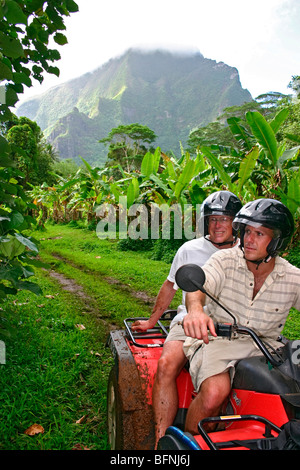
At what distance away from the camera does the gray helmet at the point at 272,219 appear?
1917mm

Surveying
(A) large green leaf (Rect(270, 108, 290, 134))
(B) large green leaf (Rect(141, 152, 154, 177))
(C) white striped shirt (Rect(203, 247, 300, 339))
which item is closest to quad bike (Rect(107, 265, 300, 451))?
(C) white striped shirt (Rect(203, 247, 300, 339))

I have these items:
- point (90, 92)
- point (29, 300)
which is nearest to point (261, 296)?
point (29, 300)

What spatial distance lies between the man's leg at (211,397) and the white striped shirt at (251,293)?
0.36m

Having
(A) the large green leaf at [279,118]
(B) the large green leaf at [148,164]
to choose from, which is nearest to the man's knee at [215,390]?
(A) the large green leaf at [279,118]

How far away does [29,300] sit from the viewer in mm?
5008

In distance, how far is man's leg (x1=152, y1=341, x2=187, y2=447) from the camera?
1.93 meters

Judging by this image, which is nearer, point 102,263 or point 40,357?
point 40,357

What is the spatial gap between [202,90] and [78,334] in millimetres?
136165

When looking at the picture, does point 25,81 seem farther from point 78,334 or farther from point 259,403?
point 78,334

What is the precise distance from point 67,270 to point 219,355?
230 inches

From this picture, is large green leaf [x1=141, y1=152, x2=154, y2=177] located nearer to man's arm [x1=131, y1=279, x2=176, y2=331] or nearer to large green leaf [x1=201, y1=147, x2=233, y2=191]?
large green leaf [x1=201, y1=147, x2=233, y2=191]

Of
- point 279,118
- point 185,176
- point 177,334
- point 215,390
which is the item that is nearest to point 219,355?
point 215,390

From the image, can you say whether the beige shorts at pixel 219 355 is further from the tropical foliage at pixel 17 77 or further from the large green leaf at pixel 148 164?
the large green leaf at pixel 148 164
